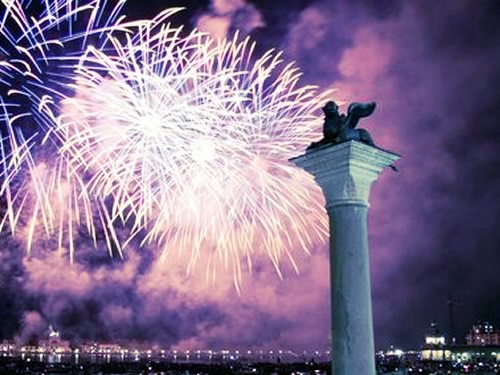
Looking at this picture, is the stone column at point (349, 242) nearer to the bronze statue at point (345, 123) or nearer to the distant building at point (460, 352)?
the bronze statue at point (345, 123)

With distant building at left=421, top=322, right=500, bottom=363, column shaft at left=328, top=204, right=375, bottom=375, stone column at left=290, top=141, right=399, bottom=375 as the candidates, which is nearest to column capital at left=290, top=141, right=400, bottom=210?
stone column at left=290, top=141, right=399, bottom=375

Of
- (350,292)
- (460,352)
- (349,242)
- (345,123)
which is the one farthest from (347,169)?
(460,352)

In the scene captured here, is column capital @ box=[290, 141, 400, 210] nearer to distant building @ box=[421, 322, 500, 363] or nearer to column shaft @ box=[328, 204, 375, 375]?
column shaft @ box=[328, 204, 375, 375]

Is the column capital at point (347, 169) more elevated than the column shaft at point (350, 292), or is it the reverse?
the column capital at point (347, 169)

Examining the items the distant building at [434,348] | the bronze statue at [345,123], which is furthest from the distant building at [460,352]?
the bronze statue at [345,123]

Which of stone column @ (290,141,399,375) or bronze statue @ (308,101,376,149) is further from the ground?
bronze statue @ (308,101,376,149)

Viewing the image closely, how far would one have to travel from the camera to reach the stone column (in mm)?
7457

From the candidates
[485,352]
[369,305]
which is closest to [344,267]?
[369,305]

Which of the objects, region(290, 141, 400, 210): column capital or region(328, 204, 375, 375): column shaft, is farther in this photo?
region(290, 141, 400, 210): column capital

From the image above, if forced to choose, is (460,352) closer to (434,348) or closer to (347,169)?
(434,348)

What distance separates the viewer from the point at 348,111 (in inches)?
323

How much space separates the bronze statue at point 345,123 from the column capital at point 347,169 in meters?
0.20

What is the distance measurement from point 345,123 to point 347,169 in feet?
2.10

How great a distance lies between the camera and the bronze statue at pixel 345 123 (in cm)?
802
